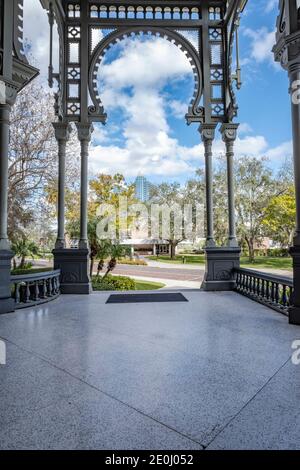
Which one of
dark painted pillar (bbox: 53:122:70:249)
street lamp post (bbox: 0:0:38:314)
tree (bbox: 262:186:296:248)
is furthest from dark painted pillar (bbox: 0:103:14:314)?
tree (bbox: 262:186:296:248)

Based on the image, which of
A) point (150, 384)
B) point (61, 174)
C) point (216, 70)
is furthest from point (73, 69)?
point (150, 384)

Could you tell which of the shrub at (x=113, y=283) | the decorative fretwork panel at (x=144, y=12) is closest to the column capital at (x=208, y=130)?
the decorative fretwork panel at (x=144, y=12)

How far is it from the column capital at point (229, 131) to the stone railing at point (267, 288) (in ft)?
10.2

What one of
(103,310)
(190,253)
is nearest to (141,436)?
(103,310)

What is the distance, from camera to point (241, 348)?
9.19ft

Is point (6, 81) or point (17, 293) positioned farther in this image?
point (17, 293)

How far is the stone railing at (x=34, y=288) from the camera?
4645 millimetres

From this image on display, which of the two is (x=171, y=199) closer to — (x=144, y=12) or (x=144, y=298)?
(x=144, y=12)

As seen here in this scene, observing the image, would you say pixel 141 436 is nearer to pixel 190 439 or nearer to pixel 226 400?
pixel 190 439

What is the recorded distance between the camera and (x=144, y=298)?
18.5 ft

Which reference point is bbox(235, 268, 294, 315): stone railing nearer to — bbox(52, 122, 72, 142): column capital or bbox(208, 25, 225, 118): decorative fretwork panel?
bbox(208, 25, 225, 118): decorative fretwork panel

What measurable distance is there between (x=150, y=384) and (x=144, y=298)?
142 inches

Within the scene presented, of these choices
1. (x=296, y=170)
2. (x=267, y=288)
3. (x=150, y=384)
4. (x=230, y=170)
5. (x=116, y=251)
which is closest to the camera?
(x=150, y=384)
